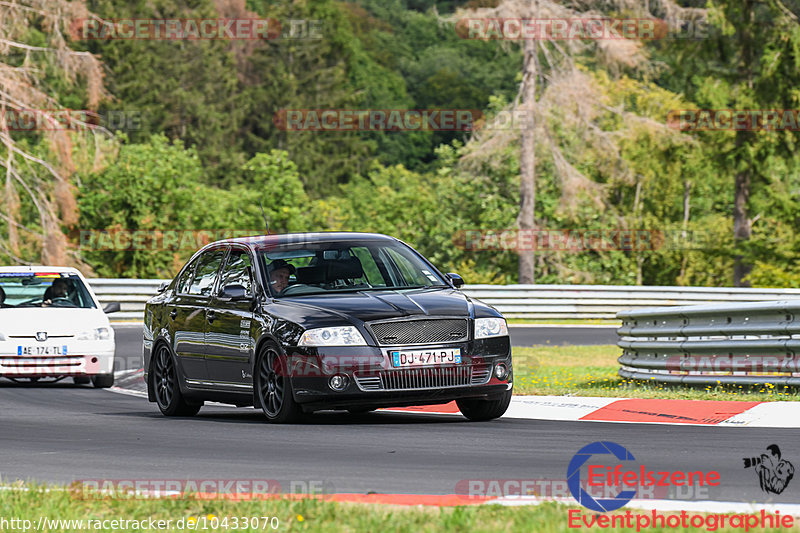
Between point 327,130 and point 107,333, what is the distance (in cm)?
7673

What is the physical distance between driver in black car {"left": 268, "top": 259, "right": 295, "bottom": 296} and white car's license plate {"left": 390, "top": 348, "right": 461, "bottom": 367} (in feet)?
4.80

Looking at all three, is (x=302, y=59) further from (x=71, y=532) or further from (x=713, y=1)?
(x=71, y=532)

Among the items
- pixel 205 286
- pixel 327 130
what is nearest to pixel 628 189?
pixel 327 130

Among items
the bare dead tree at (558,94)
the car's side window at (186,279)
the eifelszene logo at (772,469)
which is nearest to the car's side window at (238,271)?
the car's side window at (186,279)

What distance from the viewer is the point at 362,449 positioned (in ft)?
30.3

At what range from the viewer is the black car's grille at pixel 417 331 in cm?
1067

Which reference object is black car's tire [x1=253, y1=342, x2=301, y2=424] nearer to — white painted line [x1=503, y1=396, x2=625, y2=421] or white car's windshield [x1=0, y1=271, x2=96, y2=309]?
white painted line [x1=503, y1=396, x2=625, y2=421]

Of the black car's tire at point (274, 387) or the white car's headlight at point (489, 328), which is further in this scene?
the white car's headlight at point (489, 328)

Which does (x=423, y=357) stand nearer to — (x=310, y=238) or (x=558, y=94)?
(x=310, y=238)

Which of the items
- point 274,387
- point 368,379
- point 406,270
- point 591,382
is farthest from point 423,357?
point 591,382

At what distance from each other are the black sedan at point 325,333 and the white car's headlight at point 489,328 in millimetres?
11

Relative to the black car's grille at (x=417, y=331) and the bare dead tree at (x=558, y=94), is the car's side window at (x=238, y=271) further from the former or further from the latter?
the bare dead tree at (x=558, y=94)

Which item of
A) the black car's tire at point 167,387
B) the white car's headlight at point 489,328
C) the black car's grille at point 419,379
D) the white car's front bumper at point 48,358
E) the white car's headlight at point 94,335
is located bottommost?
the white car's front bumper at point 48,358

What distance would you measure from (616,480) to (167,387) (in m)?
6.64
